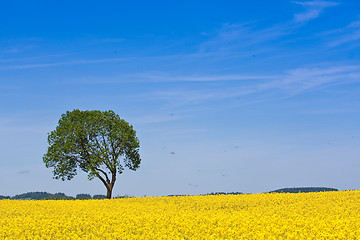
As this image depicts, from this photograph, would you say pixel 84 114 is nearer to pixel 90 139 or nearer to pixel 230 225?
pixel 90 139

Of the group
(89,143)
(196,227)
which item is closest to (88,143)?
(89,143)

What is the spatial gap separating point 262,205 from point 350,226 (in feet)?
30.6

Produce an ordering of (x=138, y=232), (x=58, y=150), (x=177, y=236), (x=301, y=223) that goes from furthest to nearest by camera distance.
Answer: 1. (x=58, y=150)
2. (x=301, y=223)
3. (x=138, y=232)
4. (x=177, y=236)

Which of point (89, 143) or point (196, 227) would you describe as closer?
point (196, 227)

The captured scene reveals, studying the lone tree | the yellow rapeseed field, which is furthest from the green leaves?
the yellow rapeseed field

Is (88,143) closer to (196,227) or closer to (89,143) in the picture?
(89,143)

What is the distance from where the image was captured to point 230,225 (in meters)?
15.8

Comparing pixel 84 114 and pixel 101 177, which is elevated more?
pixel 84 114

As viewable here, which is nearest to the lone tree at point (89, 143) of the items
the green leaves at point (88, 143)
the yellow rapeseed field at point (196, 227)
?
the green leaves at point (88, 143)

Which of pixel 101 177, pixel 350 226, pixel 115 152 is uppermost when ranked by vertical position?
pixel 115 152

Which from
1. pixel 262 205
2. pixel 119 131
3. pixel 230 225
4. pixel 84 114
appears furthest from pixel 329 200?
pixel 84 114

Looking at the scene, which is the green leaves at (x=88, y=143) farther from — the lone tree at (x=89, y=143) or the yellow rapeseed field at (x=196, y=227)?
the yellow rapeseed field at (x=196, y=227)

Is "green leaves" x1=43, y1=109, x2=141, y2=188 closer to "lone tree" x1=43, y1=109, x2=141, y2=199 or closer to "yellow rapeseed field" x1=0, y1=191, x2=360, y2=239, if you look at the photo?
"lone tree" x1=43, y1=109, x2=141, y2=199

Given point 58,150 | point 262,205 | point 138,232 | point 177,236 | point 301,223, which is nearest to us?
point 177,236
